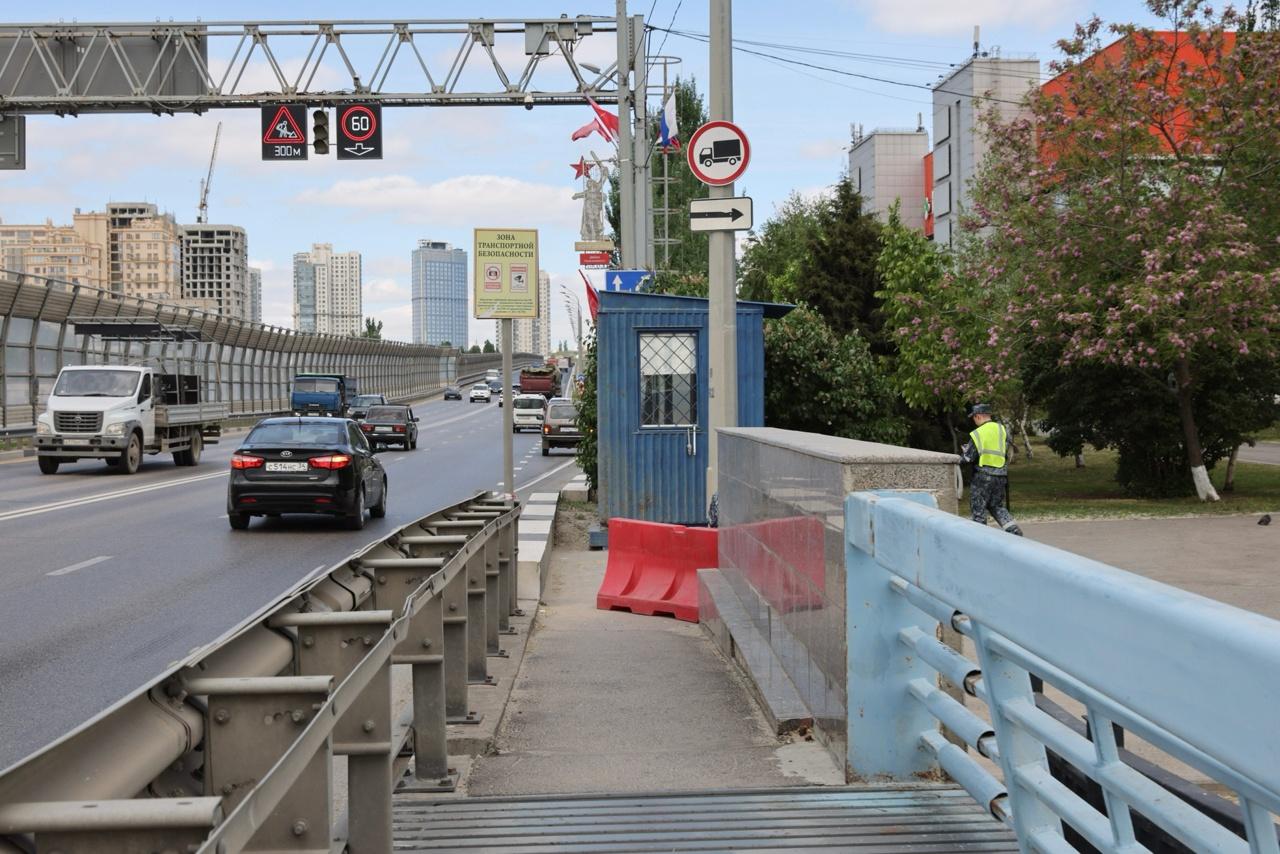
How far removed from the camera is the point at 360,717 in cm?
395

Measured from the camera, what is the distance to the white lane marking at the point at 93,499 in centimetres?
2075

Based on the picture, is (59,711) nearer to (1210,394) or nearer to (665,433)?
(665,433)

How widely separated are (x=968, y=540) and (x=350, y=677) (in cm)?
162

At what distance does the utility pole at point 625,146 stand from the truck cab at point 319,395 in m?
44.3

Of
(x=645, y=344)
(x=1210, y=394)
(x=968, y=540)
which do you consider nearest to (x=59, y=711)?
(x=968, y=540)

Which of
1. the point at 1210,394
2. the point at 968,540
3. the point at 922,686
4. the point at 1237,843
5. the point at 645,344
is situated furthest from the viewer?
the point at 1210,394

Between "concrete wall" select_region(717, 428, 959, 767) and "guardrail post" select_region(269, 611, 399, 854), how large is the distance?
188cm

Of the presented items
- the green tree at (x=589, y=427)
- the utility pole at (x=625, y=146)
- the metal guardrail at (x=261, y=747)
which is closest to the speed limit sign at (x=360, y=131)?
the utility pole at (x=625, y=146)

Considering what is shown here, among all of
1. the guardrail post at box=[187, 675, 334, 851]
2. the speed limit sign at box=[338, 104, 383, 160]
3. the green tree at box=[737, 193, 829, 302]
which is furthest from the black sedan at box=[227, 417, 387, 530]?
the green tree at box=[737, 193, 829, 302]

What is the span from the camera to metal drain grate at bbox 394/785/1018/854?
14.6 ft

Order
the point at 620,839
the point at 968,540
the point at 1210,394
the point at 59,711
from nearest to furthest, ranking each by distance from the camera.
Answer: the point at 968,540 < the point at 620,839 < the point at 59,711 < the point at 1210,394

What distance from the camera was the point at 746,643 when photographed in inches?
311

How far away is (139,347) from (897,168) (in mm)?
70654

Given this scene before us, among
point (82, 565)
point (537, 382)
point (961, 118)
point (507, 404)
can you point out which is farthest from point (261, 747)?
point (537, 382)
